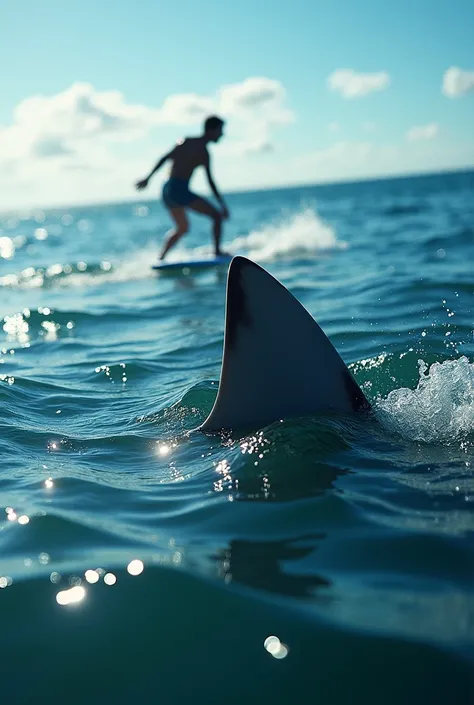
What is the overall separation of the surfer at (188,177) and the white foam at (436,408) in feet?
28.6

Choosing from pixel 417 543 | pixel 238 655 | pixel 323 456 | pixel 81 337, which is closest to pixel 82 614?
pixel 238 655

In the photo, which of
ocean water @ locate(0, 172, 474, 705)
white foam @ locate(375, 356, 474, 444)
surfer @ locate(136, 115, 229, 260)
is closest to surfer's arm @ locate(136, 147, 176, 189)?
surfer @ locate(136, 115, 229, 260)

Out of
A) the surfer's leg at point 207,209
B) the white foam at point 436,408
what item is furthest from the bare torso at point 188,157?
the white foam at point 436,408

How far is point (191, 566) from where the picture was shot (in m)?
3.03

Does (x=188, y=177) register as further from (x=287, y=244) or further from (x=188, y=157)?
(x=287, y=244)

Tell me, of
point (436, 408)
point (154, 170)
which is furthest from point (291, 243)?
point (436, 408)

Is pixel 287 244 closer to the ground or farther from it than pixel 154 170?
closer to the ground

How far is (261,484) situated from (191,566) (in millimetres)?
837

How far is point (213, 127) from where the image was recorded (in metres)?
13.0

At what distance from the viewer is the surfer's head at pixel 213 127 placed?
12953 millimetres

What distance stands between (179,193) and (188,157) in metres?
0.65

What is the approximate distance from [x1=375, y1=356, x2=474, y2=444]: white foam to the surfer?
8.72 metres

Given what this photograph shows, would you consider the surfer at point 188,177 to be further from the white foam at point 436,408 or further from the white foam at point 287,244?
the white foam at point 436,408

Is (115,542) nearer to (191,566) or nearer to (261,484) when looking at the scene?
(191,566)
